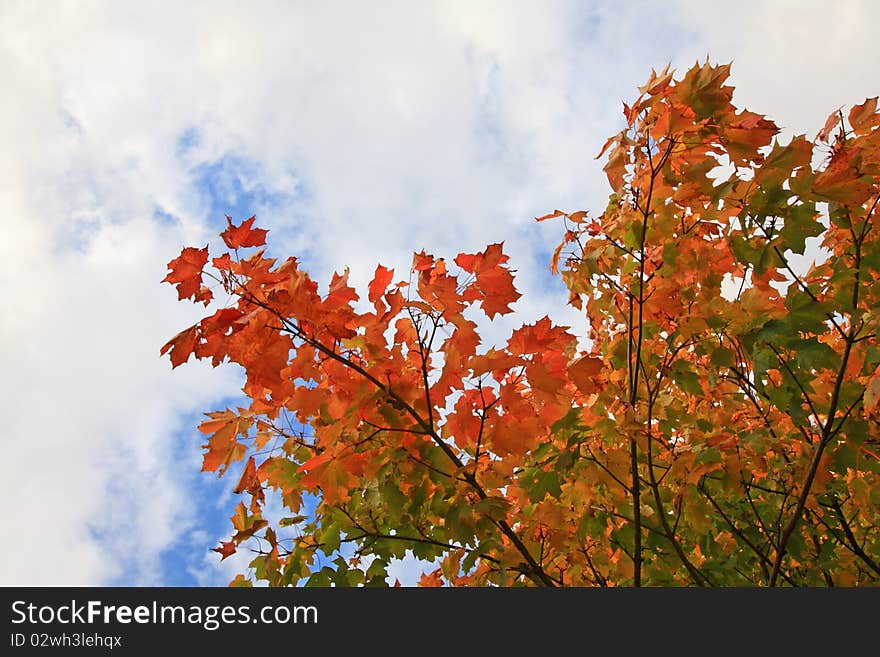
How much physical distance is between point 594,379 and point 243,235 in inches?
78.6

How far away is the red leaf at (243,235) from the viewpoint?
9.03 ft

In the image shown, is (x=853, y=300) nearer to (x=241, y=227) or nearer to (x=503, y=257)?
(x=503, y=257)

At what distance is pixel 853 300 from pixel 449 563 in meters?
2.06

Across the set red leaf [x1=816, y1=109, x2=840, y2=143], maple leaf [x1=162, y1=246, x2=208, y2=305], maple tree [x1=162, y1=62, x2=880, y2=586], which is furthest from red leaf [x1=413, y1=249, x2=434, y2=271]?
red leaf [x1=816, y1=109, x2=840, y2=143]

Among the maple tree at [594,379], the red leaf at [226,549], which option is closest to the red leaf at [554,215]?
the maple tree at [594,379]

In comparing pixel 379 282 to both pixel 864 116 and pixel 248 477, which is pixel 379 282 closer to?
pixel 248 477

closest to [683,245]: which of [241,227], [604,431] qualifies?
[604,431]

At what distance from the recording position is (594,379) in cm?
376

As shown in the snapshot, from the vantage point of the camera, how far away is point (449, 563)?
124 inches

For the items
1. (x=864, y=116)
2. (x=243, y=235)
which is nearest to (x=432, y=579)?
(x=243, y=235)

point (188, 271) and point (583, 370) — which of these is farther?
point (583, 370)

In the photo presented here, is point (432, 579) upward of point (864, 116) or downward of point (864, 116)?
downward

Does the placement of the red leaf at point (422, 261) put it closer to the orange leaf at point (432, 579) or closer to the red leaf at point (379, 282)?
the red leaf at point (379, 282)

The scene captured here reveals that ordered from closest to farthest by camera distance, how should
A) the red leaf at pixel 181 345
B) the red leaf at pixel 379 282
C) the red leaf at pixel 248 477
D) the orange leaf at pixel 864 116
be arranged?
the red leaf at pixel 181 345, the red leaf at pixel 379 282, the red leaf at pixel 248 477, the orange leaf at pixel 864 116
